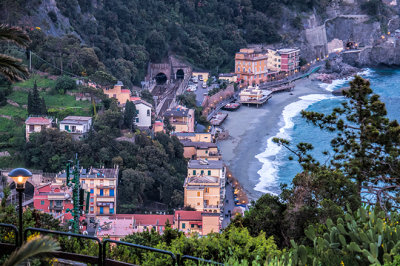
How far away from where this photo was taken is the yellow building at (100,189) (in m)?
23.5

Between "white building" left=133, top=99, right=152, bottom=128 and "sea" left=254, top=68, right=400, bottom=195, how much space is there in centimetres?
596

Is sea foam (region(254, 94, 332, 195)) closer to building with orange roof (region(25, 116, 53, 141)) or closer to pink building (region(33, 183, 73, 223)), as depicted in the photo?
pink building (region(33, 183, 73, 223))

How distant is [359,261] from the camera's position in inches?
286

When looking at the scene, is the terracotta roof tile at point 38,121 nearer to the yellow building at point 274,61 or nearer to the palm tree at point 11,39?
the palm tree at point 11,39

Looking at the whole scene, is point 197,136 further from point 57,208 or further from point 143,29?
point 143,29

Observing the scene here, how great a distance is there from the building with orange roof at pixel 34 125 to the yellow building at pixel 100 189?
380 cm

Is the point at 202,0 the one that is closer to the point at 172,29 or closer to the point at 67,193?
the point at 172,29

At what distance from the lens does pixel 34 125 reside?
2697 centimetres

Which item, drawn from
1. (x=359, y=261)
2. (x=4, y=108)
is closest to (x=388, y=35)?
(x=4, y=108)

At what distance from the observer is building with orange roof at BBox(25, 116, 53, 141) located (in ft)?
88.0

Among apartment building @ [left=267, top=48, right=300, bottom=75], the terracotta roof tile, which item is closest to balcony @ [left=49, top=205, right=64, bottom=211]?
the terracotta roof tile

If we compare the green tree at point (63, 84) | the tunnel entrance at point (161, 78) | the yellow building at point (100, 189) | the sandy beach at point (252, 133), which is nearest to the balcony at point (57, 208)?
the yellow building at point (100, 189)

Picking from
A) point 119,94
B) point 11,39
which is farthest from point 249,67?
point 11,39

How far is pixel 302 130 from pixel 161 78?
15.7 meters
